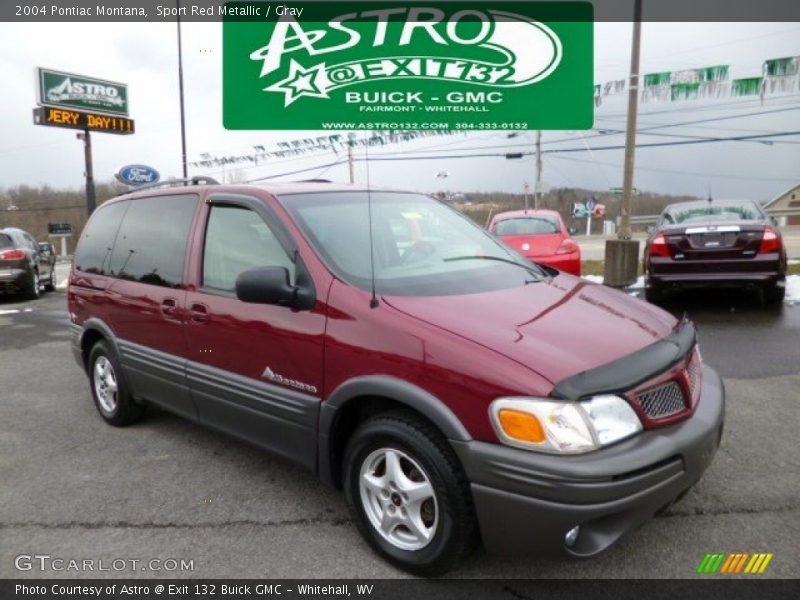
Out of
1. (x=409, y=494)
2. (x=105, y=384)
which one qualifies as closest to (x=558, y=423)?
(x=409, y=494)

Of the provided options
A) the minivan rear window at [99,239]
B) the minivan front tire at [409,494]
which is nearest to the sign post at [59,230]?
the minivan rear window at [99,239]

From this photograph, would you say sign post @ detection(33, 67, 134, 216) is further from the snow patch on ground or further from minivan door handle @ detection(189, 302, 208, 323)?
the snow patch on ground

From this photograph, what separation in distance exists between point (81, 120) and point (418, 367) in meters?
21.5

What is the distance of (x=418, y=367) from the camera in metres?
2.36

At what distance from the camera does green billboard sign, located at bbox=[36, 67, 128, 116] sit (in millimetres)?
19312

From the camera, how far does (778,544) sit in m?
2.62

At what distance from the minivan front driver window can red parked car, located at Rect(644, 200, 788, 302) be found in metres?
5.96

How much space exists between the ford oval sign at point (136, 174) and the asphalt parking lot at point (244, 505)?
46.4 feet

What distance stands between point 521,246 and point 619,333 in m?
7.00

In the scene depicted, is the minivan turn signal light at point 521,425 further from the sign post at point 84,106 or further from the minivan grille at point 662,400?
the sign post at point 84,106

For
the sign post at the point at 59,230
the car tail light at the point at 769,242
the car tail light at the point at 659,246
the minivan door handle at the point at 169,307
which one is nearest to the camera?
the minivan door handle at the point at 169,307

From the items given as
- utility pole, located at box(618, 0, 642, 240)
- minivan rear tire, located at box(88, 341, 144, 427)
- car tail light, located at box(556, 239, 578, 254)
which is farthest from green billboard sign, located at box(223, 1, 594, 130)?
minivan rear tire, located at box(88, 341, 144, 427)

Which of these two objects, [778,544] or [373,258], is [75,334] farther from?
[778,544]

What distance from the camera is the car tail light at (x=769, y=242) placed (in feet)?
23.2
